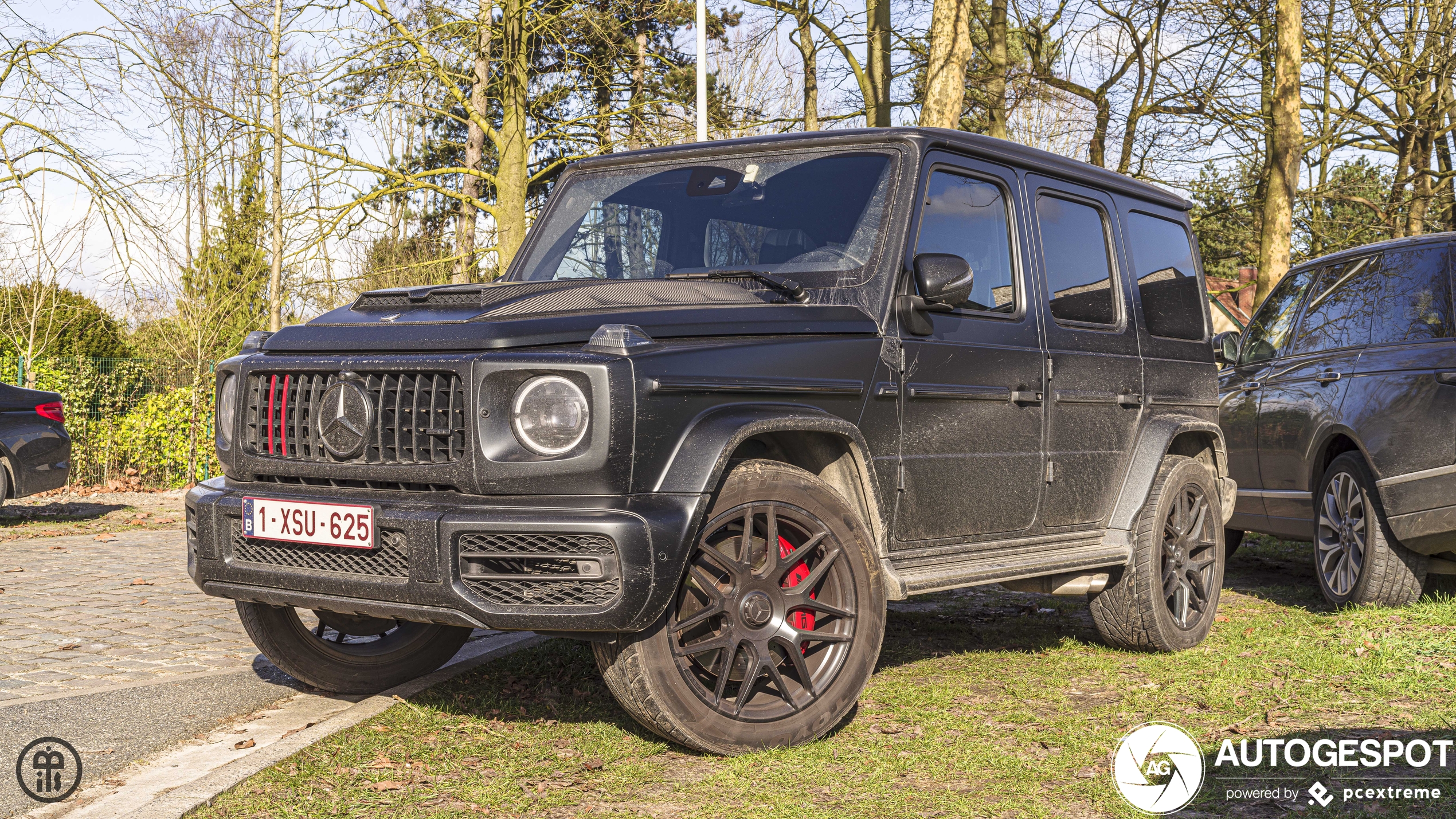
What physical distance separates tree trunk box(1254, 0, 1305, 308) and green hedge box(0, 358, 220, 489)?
14.0 meters

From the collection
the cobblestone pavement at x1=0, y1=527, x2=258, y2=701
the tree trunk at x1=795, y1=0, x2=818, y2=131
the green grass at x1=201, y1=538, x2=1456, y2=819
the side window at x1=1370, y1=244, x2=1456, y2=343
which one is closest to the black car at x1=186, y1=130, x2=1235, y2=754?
the green grass at x1=201, y1=538, x2=1456, y2=819

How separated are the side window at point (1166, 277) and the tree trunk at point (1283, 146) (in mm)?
9614

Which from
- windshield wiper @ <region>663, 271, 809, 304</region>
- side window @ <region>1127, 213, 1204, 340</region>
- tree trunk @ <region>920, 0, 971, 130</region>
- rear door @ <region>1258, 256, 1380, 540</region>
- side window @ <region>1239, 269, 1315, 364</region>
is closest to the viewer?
windshield wiper @ <region>663, 271, 809, 304</region>

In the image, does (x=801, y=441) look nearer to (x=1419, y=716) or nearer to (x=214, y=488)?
(x=214, y=488)

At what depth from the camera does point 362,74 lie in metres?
16.0

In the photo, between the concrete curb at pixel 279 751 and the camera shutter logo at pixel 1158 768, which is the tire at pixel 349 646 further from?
the camera shutter logo at pixel 1158 768

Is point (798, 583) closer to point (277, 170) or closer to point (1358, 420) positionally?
point (1358, 420)

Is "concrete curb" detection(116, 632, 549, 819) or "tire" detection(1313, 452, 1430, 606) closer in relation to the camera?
"concrete curb" detection(116, 632, 549, 819)

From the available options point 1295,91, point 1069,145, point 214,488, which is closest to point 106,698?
point 214,488

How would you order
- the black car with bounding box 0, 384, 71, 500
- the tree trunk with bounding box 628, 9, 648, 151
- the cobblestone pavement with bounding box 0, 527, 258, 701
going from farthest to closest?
the tree trunk with bounding box 628, 9, 648, 151 → the black car with bounding box 0, 384, 71, 500 → the cobblestone pavement with bounding box 0, 527, 258, 701

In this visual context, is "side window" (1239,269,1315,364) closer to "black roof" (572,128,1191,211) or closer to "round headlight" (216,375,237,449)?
"black roof" (572,128,1191,211)

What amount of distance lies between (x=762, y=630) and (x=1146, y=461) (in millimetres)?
2729

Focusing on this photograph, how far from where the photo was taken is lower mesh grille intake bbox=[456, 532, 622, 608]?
3568 millimetres

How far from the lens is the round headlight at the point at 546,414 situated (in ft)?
12.1
